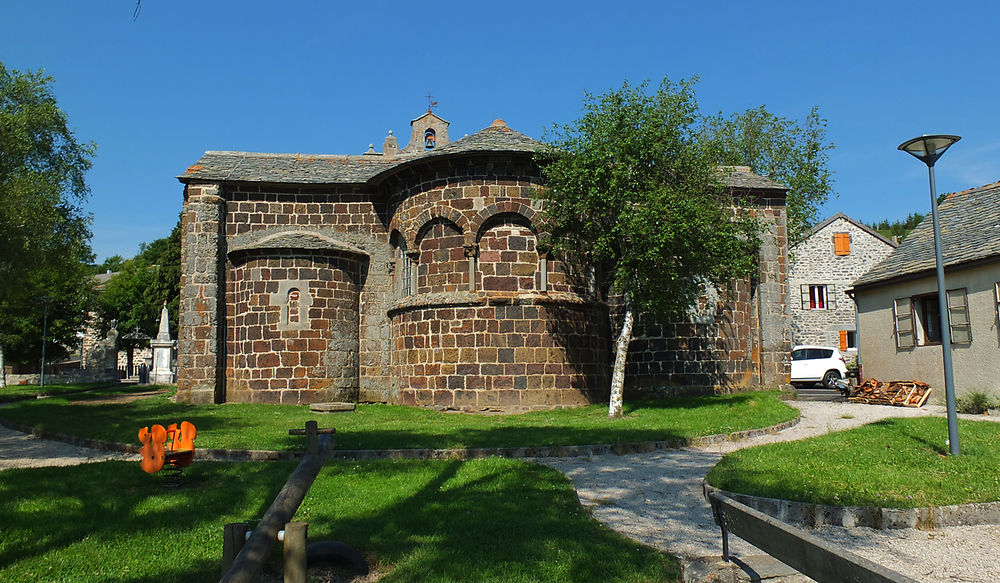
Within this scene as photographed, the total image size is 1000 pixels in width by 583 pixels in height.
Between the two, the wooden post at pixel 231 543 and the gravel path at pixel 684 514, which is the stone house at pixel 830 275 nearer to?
the gravel path at pixel 684 514

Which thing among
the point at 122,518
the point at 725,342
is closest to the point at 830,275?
the point at 725,342

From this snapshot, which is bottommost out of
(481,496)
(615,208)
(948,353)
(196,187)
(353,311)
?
(481,496)

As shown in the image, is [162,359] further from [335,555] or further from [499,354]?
[335,555]

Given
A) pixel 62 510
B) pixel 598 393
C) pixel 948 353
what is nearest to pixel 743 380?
pixel 598 393

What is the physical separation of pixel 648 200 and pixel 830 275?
29.0m

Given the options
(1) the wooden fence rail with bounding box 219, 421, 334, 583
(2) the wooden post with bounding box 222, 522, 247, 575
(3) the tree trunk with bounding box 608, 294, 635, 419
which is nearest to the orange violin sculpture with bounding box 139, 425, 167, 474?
(1) the wooden fence rail with bounding box 219, 421, 334, 583

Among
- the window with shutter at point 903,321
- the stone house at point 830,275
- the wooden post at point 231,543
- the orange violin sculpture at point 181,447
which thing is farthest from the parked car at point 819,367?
the wooden post at point 231,543

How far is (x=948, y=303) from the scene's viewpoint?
53.3ft

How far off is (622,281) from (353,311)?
26.5 feet

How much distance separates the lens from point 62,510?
604 cm

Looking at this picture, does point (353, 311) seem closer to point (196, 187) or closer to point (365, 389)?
point (365, 389)

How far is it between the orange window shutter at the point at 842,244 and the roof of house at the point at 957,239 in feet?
61.4

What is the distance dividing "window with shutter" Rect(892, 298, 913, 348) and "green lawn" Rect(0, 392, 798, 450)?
3.83 metres

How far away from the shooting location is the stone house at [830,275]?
123 ft
